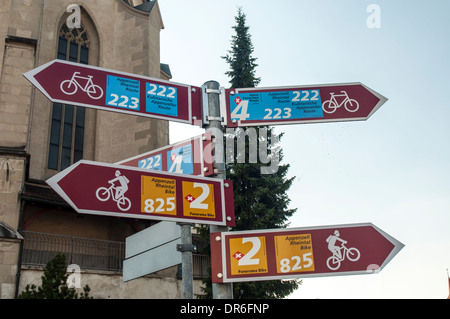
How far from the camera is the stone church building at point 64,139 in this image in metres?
13.2

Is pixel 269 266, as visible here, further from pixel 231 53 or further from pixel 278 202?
pixel 231 53

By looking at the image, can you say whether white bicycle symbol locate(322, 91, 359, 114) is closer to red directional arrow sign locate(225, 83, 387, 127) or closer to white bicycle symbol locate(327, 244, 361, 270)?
red directional arrow sign locate(225, 83, 387, 127)

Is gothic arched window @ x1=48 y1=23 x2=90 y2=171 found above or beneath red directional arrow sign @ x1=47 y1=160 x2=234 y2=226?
above

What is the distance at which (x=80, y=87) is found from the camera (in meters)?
3.91

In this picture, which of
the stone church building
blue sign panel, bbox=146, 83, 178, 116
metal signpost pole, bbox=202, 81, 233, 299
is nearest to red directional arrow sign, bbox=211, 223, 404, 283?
metal signpost pole, bbox=202, 81, 233, 299

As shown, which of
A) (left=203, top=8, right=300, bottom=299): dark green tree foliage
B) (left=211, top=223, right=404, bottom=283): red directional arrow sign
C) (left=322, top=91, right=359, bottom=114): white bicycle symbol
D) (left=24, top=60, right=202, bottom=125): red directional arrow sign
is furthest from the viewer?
(left=203, top=8, right=300, bottom=299): dark green tree foliage

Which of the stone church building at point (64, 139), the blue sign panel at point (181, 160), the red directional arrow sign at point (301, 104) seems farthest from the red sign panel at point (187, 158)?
the stone church building at point (64, 139)

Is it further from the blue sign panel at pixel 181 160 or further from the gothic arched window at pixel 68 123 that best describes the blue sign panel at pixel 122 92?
the gothic arched window at pixel 68 123

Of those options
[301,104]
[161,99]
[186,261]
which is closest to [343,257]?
[186,261]

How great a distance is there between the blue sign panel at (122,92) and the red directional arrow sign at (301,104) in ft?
2.73

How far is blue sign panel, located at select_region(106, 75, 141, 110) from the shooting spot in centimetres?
404

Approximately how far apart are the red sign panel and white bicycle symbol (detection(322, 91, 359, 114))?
119cm

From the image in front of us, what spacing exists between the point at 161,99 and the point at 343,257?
2.05 m

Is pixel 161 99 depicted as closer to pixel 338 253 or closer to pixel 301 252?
pixel 301 252
